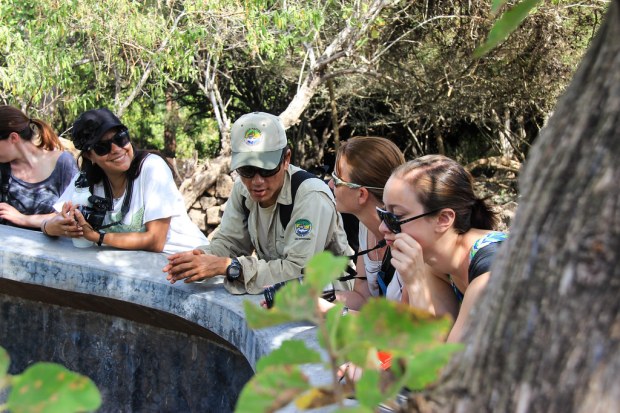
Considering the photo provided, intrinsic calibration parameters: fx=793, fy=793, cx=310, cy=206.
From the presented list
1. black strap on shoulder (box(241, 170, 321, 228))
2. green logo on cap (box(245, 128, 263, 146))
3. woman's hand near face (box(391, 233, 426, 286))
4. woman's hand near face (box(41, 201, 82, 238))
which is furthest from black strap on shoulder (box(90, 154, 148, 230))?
woman's hand near face (box(391, 233, 426, 286))

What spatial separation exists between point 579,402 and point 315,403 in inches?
12.2

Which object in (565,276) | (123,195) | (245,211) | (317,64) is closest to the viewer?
(565,276)

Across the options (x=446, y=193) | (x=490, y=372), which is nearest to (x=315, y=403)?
(x=490, y=372)

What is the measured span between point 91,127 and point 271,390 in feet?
8.96

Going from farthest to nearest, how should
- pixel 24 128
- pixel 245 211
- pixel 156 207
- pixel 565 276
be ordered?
pixel 24 128 < pixel 156 207 < pixel 245 211 < pixel 565 276

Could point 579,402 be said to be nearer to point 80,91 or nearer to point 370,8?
point 370,8

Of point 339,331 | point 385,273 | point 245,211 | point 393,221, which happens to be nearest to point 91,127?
point 245,211

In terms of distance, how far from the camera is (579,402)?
2.54ft

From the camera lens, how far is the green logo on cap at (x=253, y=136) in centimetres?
308

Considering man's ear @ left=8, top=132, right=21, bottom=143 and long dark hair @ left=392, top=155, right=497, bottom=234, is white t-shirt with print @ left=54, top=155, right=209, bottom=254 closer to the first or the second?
man's ear @ left=8, top=132, right=21, bottom=143

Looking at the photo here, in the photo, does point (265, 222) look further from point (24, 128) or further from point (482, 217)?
point (24, 128)

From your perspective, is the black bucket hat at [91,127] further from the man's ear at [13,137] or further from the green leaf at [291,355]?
the green leaf at [291,355]

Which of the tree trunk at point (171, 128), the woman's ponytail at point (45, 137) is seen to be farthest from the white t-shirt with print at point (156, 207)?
the tree trunk at point (171, 128)

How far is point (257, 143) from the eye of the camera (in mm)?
3076
